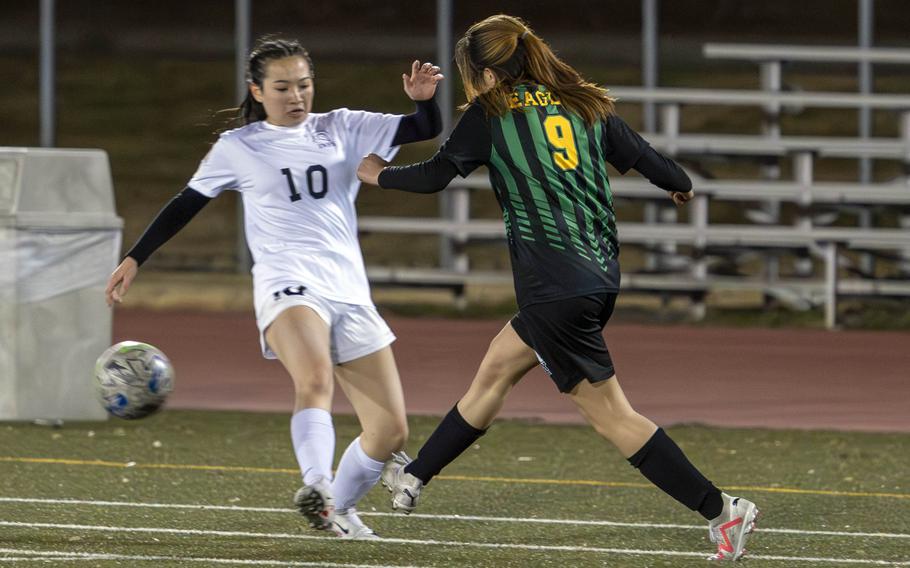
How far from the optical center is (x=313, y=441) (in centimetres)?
655

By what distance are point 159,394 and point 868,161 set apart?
12030mm

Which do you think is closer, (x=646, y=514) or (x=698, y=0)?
(x=646, y=514)

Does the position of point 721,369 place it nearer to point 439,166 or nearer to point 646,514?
point 646,514

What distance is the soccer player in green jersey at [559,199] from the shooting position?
6371mm

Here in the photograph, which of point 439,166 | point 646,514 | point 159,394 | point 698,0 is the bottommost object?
point 646,514

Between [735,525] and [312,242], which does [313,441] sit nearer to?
[312,242]

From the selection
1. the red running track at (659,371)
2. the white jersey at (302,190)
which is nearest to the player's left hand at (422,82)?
the white jersey at (302,190)

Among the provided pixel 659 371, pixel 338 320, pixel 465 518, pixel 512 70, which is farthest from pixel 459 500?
pixel 659 371

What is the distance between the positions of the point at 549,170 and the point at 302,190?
0.96 meters

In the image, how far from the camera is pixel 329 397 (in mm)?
6668

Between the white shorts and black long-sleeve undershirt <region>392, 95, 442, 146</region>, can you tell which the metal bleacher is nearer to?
black long-sleeve undershirt <region>392, 95, 442, 146</region>

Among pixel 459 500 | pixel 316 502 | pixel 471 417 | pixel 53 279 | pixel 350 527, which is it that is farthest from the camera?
pixel 53 279

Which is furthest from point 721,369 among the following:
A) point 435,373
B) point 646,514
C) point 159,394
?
point 159,394

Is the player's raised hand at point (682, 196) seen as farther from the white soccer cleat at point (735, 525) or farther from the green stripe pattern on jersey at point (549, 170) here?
the white soccer cleat at point (735, 525)
